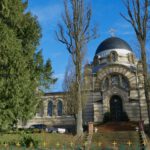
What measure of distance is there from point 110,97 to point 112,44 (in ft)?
39.8

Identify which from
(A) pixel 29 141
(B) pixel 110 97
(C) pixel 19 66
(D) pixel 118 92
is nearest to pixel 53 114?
(B) pixel 110 97

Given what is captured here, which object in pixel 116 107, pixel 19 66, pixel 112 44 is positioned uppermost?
pixel 112 44

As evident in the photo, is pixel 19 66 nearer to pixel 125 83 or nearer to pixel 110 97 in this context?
pixel 110 97

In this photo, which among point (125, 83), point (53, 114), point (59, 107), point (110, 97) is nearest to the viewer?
point (110, 97)

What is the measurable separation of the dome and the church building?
1141mm

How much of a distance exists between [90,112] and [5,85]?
25.7m

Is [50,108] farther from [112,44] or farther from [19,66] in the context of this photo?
[19,66]

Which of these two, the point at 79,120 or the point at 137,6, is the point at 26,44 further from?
the point at 137,6

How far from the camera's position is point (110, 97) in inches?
1577

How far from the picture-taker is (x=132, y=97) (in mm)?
40094

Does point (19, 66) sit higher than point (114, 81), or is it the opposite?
point (114, 81)

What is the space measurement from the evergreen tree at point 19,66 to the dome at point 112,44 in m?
28.3

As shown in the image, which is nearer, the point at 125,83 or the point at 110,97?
the point at 110,97

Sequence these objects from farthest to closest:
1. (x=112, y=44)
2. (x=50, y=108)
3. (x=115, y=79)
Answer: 1. (x=112, y=44)
2. (x=50, y=108)
3. (x=115, y=79)
